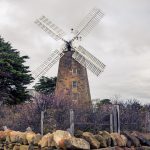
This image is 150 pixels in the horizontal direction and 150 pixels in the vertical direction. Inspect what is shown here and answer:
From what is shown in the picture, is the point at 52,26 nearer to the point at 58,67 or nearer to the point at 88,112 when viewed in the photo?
the point at 58,67

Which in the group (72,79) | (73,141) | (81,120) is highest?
(72,79)

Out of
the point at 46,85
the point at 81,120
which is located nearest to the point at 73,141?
the point at 81,120

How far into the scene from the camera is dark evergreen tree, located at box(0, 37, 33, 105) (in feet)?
98.8

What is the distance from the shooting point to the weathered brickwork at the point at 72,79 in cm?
2814

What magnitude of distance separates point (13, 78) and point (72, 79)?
536cm

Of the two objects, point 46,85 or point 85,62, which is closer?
point 85,62

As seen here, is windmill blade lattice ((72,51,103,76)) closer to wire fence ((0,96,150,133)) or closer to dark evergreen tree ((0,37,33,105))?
dark evergreen tree ((0,37,33,105))

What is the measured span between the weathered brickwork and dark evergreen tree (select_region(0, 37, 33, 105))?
13.0 ft

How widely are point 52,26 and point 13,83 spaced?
566 cm

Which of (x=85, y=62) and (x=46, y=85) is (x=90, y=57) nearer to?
(x=85, y=62)

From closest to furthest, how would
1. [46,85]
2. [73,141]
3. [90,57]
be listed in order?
1. [73,141]
2. [90,57]
3. [46,85]

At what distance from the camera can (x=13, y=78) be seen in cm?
3094

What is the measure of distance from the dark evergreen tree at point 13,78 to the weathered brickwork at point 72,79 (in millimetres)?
3968

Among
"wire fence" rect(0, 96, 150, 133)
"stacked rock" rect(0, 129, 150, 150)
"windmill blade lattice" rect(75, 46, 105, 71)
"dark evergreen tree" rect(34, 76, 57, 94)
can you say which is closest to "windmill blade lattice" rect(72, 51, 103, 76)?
"windmill blade lattice" rect(75, 46, 105, 71)
